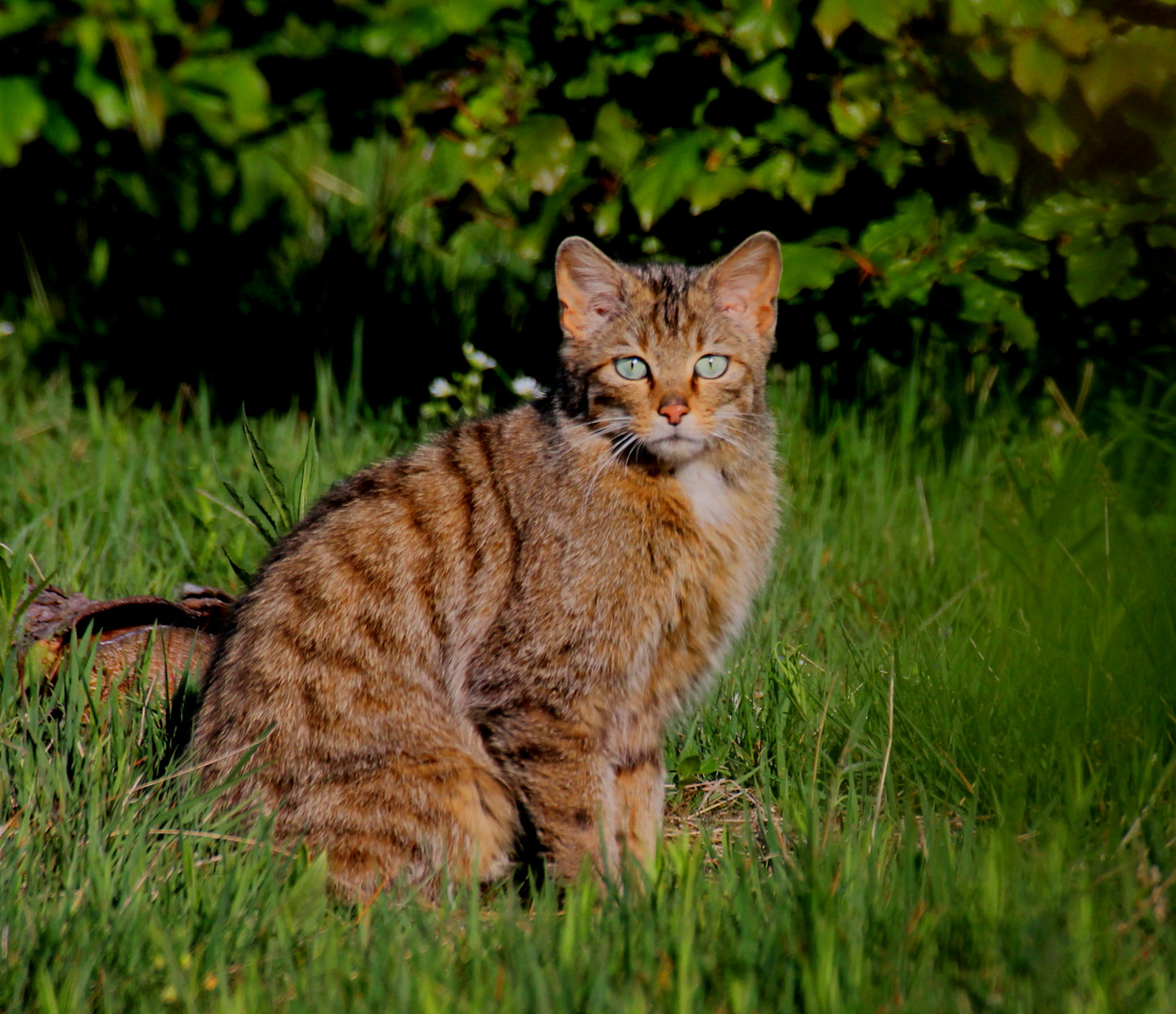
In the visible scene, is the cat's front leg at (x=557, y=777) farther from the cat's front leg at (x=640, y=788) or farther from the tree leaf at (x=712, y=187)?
the tree leaf at (x=712, y=187)

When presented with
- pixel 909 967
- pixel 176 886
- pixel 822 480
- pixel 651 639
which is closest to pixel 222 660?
pixel 176 886

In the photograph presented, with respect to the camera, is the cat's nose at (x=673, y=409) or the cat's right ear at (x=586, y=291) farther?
the cat's right ear at (x=586, y=291)

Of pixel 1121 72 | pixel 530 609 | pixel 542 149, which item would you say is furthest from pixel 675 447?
pixel 1121 72

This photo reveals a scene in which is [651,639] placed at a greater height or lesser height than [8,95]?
lesser

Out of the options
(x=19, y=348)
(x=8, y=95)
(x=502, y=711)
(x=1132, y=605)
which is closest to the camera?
(x=502, y=711)

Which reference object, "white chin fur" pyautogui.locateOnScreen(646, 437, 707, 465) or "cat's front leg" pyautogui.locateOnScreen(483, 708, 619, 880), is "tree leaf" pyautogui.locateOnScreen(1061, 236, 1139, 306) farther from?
"cat's front leg" pyautogui.locateOnScreen(483, 708, 619, 880)

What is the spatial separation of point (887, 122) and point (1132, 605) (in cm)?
167

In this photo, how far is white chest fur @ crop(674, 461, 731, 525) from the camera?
3.23 m

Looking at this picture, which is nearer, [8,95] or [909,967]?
[909,967]

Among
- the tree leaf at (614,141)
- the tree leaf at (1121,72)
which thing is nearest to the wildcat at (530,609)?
the tree leaf at (614,141)

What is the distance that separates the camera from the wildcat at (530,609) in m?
2.93

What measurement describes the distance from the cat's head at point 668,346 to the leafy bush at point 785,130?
59 cm

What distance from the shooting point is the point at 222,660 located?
312cm

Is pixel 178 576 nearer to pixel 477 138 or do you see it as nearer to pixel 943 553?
pixel 477 138
